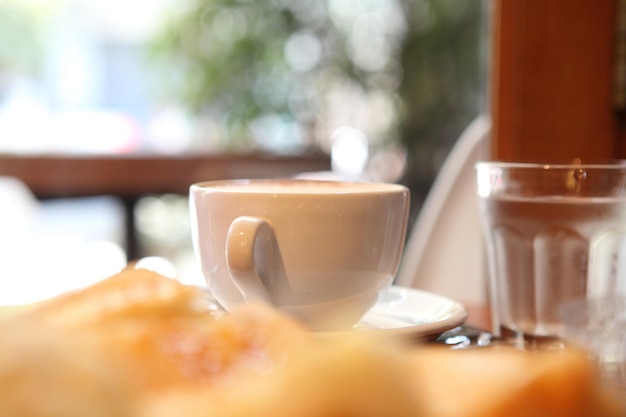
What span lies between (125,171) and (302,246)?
1459 mm

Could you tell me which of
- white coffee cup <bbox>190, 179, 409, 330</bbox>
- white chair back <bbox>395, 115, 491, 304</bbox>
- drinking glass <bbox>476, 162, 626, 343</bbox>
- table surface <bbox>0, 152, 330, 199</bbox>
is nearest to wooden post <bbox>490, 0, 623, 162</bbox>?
white chair back <bbox>395, 115, 491, 304</bbox>

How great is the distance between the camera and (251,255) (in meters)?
0.34

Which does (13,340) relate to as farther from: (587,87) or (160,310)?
(587,87)

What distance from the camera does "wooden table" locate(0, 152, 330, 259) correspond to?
1.69 metres

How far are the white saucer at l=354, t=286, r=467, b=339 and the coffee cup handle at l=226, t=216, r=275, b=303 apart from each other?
7cm

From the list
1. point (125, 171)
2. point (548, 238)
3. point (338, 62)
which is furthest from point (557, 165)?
point (338, 62)

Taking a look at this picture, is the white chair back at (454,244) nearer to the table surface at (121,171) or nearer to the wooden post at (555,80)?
the wooden post at (555,80)

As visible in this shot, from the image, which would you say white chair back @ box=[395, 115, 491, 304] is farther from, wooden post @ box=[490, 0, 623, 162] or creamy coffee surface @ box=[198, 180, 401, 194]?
creamy coffee surface @ box=[198, 180, 401, 194]

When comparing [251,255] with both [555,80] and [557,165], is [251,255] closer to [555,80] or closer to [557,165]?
[557,165]

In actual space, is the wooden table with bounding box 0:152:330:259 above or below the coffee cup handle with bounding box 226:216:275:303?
below

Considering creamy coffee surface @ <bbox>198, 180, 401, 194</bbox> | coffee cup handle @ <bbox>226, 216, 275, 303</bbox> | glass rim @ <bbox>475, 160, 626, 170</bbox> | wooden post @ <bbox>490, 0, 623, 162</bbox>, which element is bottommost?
coffee cup handle @ <bbox>226, 216, 275, 303</bbox>

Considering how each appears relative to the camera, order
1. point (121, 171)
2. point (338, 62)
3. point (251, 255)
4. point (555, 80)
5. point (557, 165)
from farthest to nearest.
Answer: point (338, 62) → point (121, 171) → point (555, 80) → point (557, 165) → point (251, 255)

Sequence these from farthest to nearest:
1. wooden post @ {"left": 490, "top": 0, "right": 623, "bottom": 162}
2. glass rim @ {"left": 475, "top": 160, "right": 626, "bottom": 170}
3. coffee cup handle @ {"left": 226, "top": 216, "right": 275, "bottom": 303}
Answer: wooden post @ {"left": 490, "top": 0, "right": 623, "bottom": 162}, glass rim @ {"left": 475, "top": 160, "right": 626, "bottom": 170}, coffee cup handle @ {"left": 226, "top": 216, "right": 275, "bottom": 303}

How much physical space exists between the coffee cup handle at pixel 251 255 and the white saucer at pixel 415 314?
7cm
